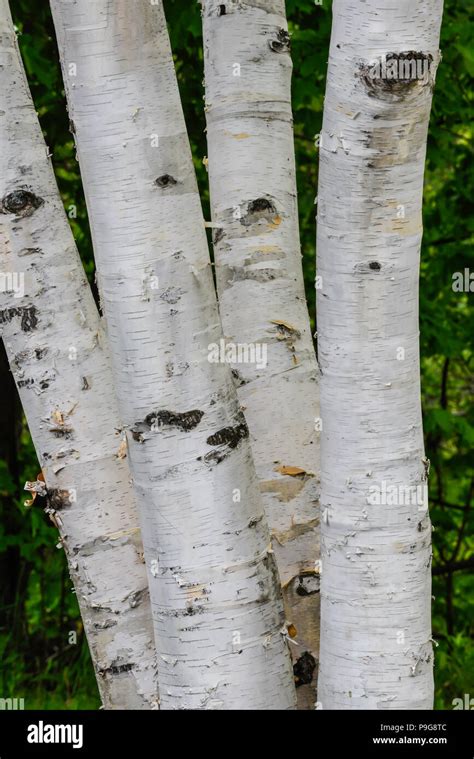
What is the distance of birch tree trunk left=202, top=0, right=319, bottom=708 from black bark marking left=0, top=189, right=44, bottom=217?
0.45 m

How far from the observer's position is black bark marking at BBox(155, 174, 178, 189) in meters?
1.47

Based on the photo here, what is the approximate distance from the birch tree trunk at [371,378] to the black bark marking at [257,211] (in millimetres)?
546

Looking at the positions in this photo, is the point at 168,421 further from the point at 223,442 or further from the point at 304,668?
the point at 304,668

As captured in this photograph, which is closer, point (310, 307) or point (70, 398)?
point (70, 398)

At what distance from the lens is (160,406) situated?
1471 mm

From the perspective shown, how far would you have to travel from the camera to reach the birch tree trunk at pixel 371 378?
4.15 feet

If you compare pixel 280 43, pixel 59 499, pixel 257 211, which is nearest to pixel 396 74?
pixel 257 211

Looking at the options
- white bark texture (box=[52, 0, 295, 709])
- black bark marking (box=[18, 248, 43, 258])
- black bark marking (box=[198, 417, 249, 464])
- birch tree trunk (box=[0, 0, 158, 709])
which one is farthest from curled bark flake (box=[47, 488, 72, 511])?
black bark marking (box=[18, 248, 43, 258])

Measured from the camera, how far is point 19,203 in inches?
67.6

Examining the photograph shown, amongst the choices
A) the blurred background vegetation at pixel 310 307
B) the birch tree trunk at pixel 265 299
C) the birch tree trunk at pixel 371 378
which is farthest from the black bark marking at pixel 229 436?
the blurred background vegetation at pixel 310 307

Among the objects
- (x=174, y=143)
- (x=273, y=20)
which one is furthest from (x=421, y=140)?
(x=273, y=20)

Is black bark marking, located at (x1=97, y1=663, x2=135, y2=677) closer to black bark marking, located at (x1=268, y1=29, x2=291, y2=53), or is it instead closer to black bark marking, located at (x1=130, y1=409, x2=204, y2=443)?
black bark marking, located at (x1=130, y1=409, x2=204, y2=443)

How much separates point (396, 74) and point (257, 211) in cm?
73

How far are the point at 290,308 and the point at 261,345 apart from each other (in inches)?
4.8
